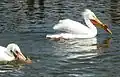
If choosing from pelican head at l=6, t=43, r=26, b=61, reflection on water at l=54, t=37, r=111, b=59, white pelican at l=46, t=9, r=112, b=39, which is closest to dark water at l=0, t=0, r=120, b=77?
reflection on water at l=54, t=37, r=111, b=59

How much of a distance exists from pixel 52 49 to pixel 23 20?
5.38 m

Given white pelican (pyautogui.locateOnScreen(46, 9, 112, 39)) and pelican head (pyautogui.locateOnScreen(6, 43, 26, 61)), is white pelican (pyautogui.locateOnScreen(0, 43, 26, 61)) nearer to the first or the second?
pelican head (pyautogui.locateOnScreen(6, 43, 26, 61))

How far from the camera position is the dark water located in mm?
13633

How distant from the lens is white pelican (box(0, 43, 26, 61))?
14.6 metres

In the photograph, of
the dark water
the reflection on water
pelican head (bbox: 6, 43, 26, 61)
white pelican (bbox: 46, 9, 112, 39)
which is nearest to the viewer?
the dark water

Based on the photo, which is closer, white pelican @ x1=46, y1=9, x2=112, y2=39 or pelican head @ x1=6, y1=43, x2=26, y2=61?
pelican head @ x1=6, y1=43, x2=26, y2=61

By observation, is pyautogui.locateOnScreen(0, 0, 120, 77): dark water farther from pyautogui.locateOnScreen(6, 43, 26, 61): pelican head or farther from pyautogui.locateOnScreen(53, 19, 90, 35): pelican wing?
pyautogui.locateOnScreen(53, 19, 90, 35): pelican wing

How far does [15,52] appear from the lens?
14.8m

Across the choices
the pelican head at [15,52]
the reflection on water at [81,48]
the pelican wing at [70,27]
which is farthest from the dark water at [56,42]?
the pelican wing at [70,27]

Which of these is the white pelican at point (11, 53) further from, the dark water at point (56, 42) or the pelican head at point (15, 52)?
the dark water at point (56, 42)

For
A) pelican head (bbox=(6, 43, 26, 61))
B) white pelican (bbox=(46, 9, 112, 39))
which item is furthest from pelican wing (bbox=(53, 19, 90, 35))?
pelican head (bbox=(6, 43, 26, 61))

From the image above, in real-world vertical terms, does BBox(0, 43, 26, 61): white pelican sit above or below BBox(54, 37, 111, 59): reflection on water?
above

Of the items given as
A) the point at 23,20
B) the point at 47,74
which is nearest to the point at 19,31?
the point at 23,20

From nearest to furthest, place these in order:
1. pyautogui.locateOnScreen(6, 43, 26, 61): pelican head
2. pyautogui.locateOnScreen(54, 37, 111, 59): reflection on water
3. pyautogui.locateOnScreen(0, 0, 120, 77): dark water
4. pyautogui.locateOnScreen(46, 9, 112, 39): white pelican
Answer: pyautogui.locateOnScreen(0, 0, 120, 77): dark water → pyautogui.locateOnScreen(6, 43, 26, 61): pelican head → pyautogui.locateOnScreen(54, 37, 111, 59): reflection on water → pyautogui.locateOnScreen(46, 9, 112, 39): white pelican
